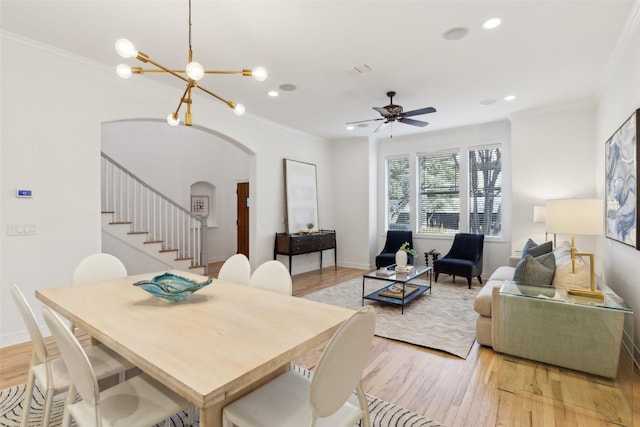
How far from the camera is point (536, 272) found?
288 cm

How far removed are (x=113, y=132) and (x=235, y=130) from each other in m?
3.24

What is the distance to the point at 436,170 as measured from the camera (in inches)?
255

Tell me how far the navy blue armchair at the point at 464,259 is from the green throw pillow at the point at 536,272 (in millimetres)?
2194

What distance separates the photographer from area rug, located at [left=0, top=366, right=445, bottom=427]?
193 centimetres

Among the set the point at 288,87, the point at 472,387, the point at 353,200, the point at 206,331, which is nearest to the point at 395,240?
the point at 353,200

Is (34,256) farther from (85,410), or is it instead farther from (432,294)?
(432,294)

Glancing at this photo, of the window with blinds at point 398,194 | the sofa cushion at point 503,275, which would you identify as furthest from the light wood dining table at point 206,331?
the window with blinds at point 398,194

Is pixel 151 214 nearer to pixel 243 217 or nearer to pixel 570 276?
pixel 243 217

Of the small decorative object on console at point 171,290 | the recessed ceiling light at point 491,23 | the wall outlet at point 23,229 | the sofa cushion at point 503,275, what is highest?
the recessed ceiling light at point 491,23

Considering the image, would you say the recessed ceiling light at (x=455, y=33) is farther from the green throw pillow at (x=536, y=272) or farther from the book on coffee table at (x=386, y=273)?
the book on coffee table at (x=386, y=273)

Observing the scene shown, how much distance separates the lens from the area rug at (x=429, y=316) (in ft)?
10.3

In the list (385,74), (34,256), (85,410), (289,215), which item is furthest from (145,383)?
(289,215)

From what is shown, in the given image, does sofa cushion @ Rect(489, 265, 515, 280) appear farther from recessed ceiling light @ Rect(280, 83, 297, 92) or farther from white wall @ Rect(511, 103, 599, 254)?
recessed ceiling light @ Rect(280, 83, 297, 92)

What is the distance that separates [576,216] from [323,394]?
256cm
